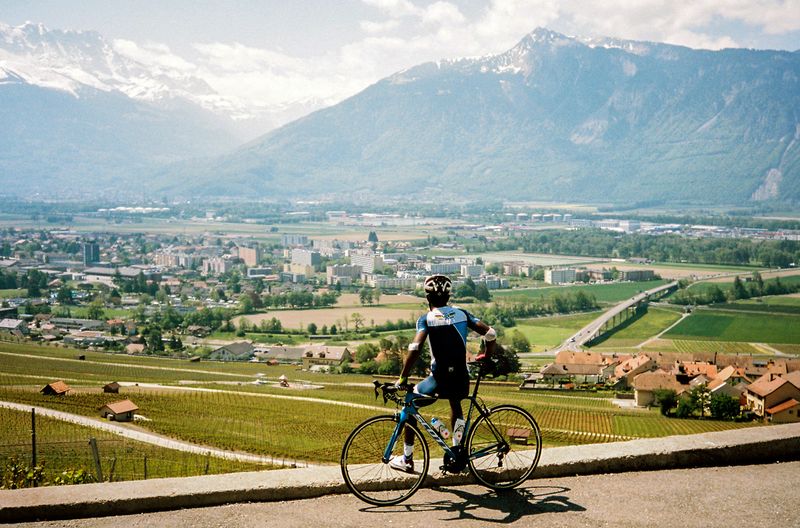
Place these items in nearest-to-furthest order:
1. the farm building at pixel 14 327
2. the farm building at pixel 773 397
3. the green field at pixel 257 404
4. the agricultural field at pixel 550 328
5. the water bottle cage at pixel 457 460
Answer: the water bottle cage at pixel 457 460, the green field at pixel 257 404, the farm building at pixel 773 397, the agricultural field at pixel 550 328, the farm building at pixel 14 327

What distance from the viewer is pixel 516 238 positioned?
388ft

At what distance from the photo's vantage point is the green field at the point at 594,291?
2623 inches

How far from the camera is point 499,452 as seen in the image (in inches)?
208

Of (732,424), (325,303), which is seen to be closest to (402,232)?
(325,303)

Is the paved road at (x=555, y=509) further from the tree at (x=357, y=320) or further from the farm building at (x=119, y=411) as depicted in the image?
the tree at (x=357, y=320)

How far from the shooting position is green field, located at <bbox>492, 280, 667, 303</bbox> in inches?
2623

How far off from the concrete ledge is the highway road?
42.4 m

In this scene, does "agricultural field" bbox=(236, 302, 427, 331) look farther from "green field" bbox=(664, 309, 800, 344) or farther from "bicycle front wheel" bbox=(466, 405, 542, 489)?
"bicycle front wheel" bbox=(466, 405, 542, 489)

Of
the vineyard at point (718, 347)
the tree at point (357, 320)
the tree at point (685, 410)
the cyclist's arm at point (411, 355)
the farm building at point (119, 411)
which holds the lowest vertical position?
the vineyard at point (718, 347)

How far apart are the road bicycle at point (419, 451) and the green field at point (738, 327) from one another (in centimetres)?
4840

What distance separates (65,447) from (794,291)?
64.8 metres

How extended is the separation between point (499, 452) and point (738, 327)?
52805 mm

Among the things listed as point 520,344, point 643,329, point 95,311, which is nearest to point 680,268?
point 643,329

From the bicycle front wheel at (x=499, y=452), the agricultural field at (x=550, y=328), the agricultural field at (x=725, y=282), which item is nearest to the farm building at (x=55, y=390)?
the bicycle front wheel at (x=499, y=452)
